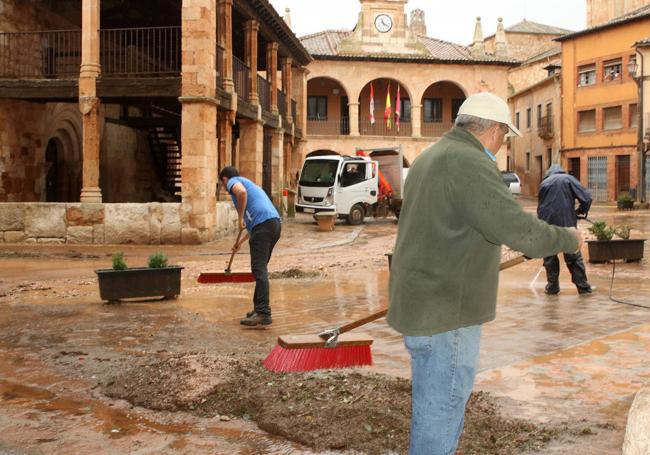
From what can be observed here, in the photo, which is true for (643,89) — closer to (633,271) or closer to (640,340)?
(633,271)

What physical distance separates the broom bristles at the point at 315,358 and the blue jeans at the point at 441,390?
6.84ft

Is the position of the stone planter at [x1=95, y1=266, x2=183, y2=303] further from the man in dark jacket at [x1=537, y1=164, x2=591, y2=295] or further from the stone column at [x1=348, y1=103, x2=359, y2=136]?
the stone column at [x1=348, y1=103, x2=359, y2=136]

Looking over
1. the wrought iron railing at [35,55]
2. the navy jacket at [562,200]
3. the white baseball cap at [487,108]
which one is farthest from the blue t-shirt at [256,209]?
the wrought iron railing at [35,55]

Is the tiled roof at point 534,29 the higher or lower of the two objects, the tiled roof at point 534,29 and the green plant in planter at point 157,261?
the higher

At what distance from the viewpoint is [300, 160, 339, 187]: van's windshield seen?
945 inches

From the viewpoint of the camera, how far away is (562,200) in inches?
353

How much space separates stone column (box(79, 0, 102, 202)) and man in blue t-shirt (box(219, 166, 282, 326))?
9562mm

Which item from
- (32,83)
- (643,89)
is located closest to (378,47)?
(643,89)

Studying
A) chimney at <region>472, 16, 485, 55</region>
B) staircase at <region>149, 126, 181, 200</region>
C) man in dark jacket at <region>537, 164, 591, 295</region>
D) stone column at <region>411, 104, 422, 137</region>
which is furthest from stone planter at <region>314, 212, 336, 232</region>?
chimney at <region>472, 16, 485, 55</region>

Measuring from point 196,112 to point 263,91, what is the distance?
319 inches

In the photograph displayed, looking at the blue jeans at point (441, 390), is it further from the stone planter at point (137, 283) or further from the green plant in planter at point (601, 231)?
the green plant in planter at point (601, 231)

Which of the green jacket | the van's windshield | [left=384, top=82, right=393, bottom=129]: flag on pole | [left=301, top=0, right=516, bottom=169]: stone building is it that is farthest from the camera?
[left=301, top=0, right=516, bottom=169]: stone building

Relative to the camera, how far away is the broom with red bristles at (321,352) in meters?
4.84

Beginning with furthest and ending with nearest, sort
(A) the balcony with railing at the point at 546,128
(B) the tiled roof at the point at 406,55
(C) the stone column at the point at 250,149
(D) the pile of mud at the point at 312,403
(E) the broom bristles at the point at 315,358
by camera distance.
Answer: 1. (A) the balcony with railing at the point at 546,128
2. (B) the tiled roof at the point at 406,55
3. (C) the stone column at the point at 250,149
4. (E) the broom bristles at the point at 315,358
5. (D) the pile of mud at the point at 312,403
